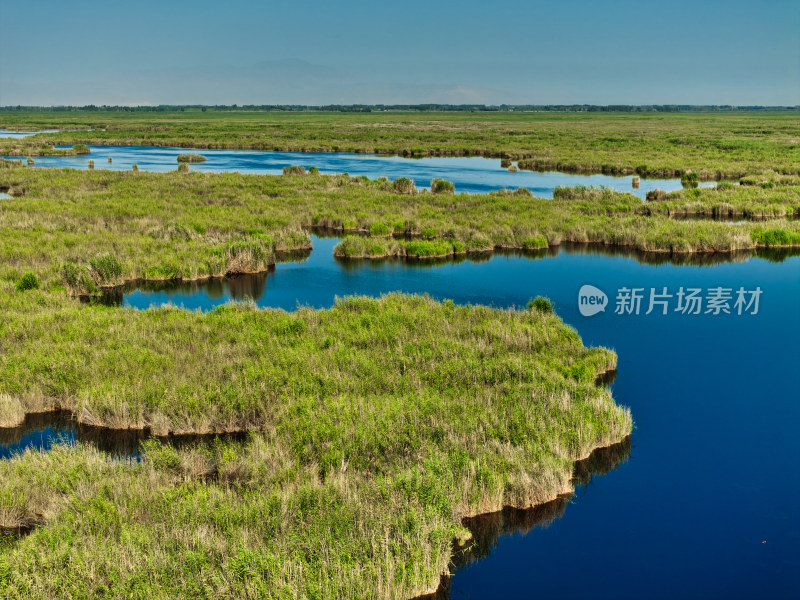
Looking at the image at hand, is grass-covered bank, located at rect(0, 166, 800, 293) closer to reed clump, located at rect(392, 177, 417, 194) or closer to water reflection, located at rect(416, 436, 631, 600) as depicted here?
reed clump, located at rect(392, 177, 417, 194)

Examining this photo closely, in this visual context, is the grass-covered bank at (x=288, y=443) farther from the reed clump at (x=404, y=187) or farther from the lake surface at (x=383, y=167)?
the lake surface at (x=383, y=167)

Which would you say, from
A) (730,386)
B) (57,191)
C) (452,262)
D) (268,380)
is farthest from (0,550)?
(57,191)

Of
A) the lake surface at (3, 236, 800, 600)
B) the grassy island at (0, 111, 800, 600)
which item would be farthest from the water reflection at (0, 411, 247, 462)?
the lake surface at (3, 236, 800, 600)

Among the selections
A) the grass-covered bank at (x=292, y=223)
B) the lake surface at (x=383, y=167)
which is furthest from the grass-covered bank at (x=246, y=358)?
the lake surface at (x=383, y=167)

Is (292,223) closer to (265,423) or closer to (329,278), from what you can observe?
(329,278)

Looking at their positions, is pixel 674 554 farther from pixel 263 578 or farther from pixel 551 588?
pixel 263 578

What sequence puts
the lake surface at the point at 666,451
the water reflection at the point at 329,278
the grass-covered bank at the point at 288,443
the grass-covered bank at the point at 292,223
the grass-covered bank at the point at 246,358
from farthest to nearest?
the grass-covered bank at the point at 292,223 → the water reflection at the point at 329,278 → the grass-covered bank at the point at 246,358 → the lake surface at the point at 666,451 → the grass-covered bank at the point at 288,443

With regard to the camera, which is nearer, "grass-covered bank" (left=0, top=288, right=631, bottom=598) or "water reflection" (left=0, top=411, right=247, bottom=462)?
"grass-covered bank" (left=0, top=288, right=631, bottom=598)
